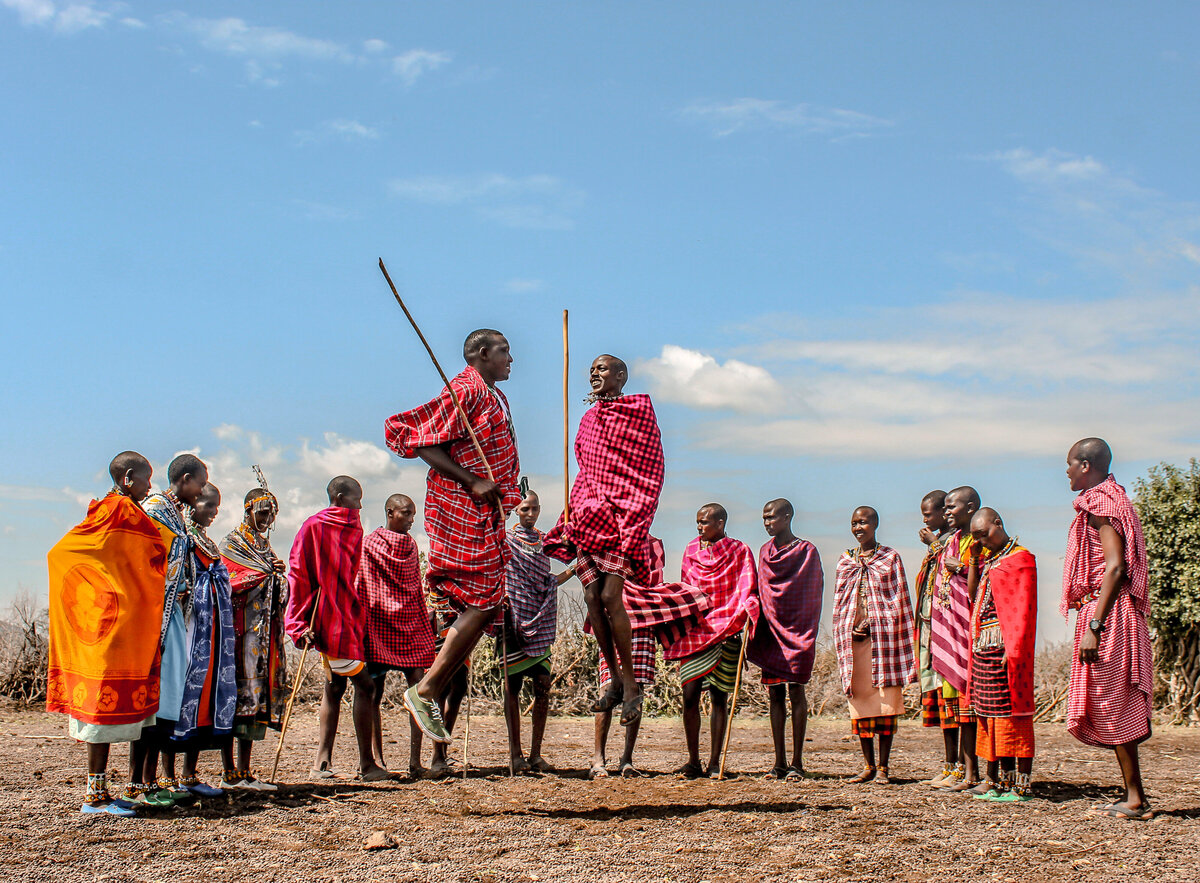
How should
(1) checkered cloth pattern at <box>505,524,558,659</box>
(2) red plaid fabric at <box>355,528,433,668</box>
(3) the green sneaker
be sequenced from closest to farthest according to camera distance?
(3) the green sneaker, (2) red plaid fabric at <box>355,528,433,668</box>, (1) checkered cloth pattern at <box>505,524,558,659</box>

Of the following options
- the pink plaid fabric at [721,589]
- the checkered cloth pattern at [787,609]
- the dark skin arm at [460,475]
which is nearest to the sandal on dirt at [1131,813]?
the checkered cloth pattern at [787,609]

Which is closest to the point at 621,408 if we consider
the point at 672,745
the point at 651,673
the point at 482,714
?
the point at 651,673

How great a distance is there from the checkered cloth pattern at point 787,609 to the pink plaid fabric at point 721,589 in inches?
5.0

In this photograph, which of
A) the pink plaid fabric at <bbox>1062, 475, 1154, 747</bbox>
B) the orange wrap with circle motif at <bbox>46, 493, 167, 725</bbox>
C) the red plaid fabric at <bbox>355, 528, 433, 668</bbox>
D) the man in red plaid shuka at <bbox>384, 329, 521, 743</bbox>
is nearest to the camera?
the man in red plaid shuka at <bbox>384, 329, 521, 743</bbox>

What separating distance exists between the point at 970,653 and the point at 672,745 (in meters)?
4.12

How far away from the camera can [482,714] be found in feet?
44.7

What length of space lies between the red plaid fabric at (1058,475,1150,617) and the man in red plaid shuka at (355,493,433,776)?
478 centimetres

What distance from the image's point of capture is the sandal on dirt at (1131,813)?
6.54 metres

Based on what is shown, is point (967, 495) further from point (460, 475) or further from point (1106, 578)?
point (460, 475)

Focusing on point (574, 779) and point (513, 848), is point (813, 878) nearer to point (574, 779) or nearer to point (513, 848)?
point (513, 848)

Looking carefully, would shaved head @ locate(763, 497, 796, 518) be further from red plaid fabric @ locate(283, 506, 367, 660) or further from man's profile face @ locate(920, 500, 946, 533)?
red plaid fabric @ locate(283, 506, 367, 660)

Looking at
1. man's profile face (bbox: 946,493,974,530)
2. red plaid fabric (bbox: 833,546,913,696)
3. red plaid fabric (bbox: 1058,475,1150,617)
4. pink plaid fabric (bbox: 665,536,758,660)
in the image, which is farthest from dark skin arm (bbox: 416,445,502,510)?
red plaid fabric (bbox: 1058,475,1150,617)

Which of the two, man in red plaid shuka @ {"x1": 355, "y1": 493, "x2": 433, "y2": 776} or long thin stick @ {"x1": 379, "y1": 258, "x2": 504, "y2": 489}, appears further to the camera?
man in red plaid shuka @ {"x1": 355, "y1": 493, "x2": 433, "y2": 776}

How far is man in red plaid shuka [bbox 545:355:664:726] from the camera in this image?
21.8 feet
